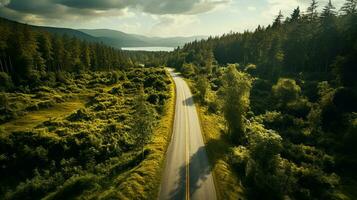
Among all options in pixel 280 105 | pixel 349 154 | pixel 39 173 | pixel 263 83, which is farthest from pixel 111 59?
pixel 349 154

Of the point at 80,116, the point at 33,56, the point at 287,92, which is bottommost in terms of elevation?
the point at 80,116

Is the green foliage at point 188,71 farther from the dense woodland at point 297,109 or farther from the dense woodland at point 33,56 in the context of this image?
the dense woodland at point 33,56

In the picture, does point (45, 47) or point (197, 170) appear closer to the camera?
point (197, 170)

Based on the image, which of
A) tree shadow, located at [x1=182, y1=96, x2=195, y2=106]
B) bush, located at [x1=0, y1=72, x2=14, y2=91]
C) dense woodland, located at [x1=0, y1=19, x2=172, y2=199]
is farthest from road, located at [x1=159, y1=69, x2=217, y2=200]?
bush, located at [x1=0, y1=72, x2=14, y2=91]

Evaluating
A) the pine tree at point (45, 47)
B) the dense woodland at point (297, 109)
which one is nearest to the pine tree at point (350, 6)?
the dense woodland at point (297, 109)

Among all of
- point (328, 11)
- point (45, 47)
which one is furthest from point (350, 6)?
point (45, 47)

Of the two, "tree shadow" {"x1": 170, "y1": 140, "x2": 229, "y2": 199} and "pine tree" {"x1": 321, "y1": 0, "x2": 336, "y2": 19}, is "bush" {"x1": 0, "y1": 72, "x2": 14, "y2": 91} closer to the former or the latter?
"tree shadow" {"x1": 170, "y1": 140, "x2": 229, "y2": 199}

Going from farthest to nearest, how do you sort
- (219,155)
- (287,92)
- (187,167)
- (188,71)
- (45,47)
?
(188,71), (45,47), (287,92), (219,155), (187,167)

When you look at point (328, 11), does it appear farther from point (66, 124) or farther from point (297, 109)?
point (66, 124)
